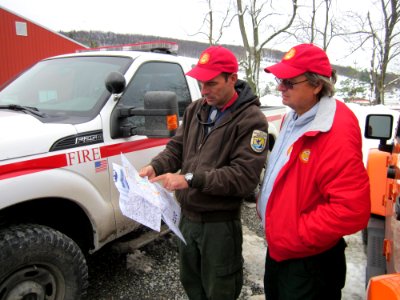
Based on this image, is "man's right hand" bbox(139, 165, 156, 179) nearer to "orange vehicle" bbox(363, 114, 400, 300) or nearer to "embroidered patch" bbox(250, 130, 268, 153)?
"embroidered patch" bbox(250, 130, 268, 153)

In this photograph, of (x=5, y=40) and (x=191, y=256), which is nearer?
(x=191, y=256)

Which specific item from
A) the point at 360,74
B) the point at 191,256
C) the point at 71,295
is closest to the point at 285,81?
the point at 191,256

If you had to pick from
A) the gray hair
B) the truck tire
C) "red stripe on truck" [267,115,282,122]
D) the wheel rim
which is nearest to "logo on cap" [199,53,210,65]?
the gray hair

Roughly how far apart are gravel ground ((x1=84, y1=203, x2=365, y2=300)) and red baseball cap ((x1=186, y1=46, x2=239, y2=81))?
75.3 inches

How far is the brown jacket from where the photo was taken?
1.99 metres

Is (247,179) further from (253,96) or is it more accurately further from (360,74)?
(360,74)

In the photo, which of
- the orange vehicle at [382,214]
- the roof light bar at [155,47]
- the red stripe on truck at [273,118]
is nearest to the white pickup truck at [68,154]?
the roof light bar at [155,47]

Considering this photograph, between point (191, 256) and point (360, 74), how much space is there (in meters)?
41.1

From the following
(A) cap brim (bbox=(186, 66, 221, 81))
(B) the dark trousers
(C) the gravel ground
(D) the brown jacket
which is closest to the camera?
(B) the dark trousers

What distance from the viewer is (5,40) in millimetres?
19578

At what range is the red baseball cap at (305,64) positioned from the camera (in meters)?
1.68

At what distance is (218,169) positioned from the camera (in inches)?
78.8

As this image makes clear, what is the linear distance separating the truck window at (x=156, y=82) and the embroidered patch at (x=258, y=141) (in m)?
1.31

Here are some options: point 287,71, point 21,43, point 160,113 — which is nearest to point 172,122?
point 160,113
